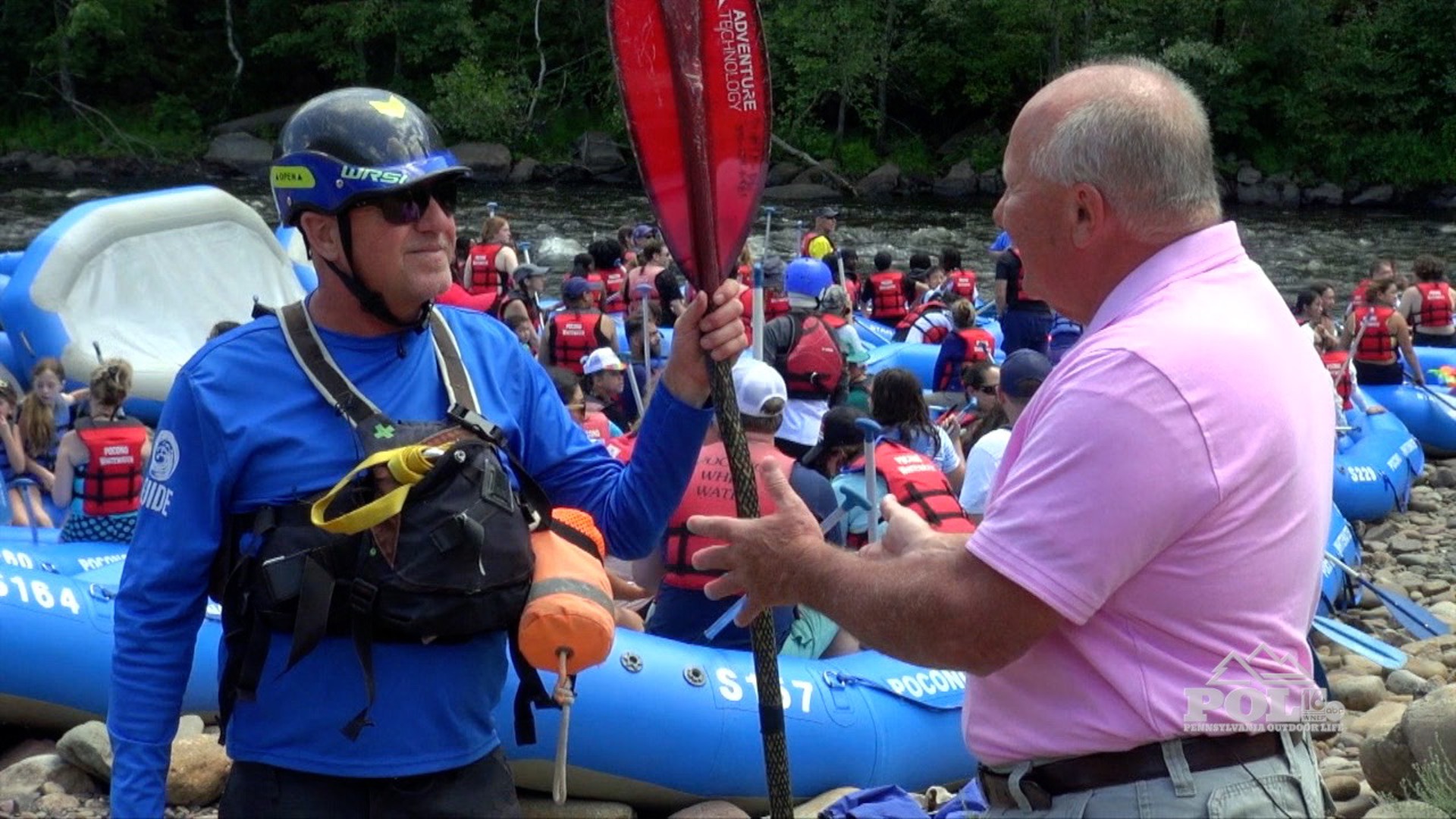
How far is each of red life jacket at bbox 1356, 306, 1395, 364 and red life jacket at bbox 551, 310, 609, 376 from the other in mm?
5876

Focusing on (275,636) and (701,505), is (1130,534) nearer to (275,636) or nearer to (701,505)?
(275,636)

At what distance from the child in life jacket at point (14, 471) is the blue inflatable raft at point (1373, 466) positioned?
23.9 ft

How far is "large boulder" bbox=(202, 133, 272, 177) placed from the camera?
34781mm

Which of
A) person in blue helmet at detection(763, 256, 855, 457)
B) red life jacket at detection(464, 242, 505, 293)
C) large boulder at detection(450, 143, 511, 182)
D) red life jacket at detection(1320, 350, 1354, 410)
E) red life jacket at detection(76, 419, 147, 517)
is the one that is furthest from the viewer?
large boulder at detection(450, 143, 511, 182)

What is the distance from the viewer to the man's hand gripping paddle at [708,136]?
2.38 m

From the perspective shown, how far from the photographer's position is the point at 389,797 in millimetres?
2172

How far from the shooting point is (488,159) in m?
34.5

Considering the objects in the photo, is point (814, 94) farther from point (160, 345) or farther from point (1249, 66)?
point (160, 345)

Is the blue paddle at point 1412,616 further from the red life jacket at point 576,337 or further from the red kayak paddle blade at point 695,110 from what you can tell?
the red kayak paddle blade at point 695,110

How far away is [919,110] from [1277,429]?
36.8 m

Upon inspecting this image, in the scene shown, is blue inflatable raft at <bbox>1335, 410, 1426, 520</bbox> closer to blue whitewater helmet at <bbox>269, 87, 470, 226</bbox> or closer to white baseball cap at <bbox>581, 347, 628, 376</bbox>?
white baseball cap at <bbox>581, 347, 628, 376</bbox>

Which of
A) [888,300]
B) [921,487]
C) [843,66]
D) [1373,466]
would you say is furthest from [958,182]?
[921,487]

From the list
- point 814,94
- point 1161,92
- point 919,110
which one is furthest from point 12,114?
point 1161,92

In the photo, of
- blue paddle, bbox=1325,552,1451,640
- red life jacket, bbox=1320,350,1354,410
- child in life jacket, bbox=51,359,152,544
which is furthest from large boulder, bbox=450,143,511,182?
blue paddle, bbox=1325,552,1451,640
